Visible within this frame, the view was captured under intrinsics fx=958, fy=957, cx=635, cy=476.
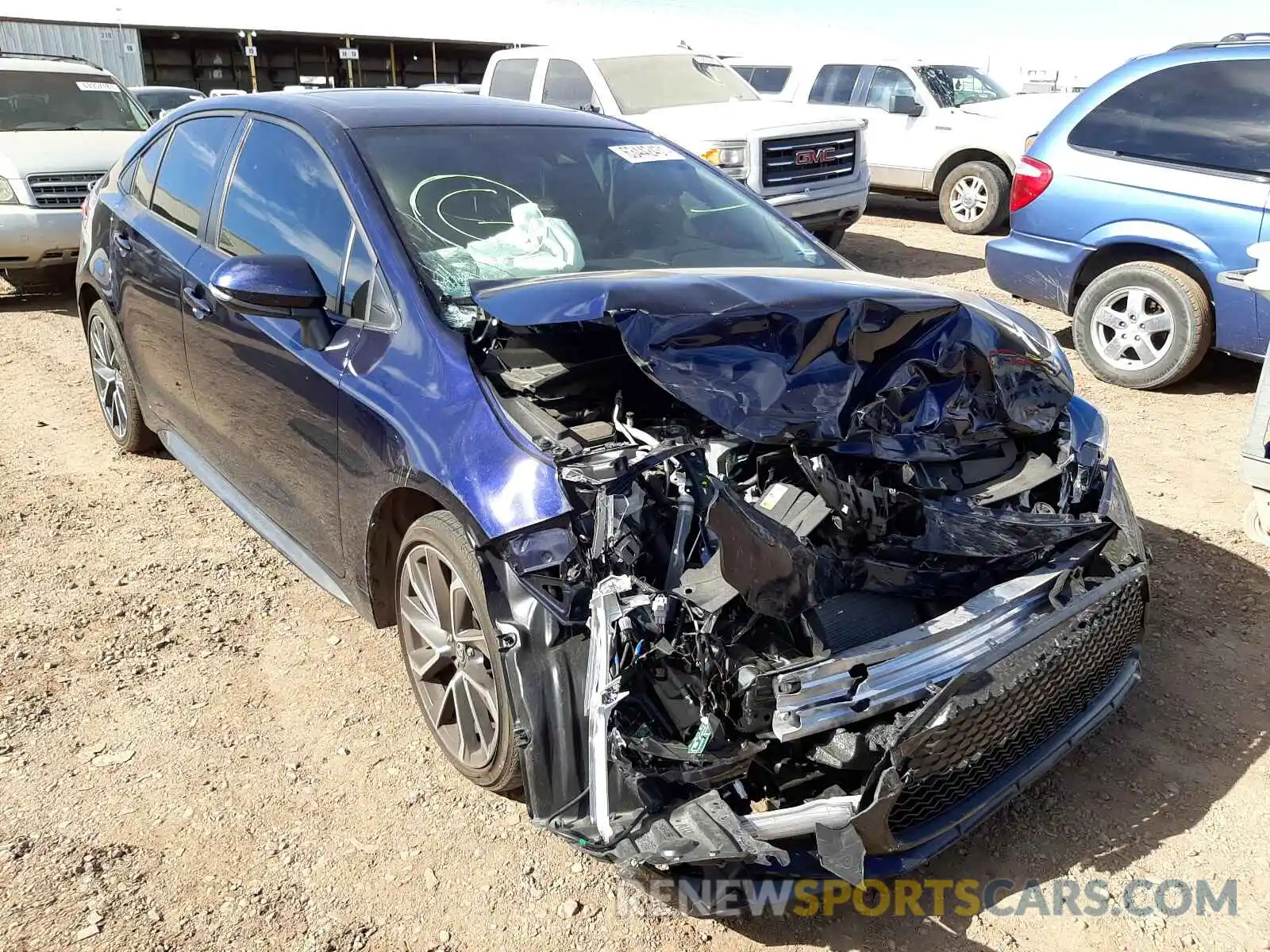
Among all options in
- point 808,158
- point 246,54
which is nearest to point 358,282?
point 808,158

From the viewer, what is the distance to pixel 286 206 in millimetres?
3279

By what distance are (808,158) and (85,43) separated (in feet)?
88.0

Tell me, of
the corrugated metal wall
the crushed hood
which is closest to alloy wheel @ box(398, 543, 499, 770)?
the crushed hood

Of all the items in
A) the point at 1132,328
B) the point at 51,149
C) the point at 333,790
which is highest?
the point at 51,149

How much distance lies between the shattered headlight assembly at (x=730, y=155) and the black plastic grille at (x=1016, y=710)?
6.50 m

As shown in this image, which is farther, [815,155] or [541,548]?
[815,155]

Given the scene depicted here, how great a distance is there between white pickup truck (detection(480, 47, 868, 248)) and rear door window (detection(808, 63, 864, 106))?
2387 mm

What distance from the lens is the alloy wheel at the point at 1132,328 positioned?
5.85 meters

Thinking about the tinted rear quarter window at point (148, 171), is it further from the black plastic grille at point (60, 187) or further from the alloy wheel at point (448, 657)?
the black plastic grille at point (60, 187)

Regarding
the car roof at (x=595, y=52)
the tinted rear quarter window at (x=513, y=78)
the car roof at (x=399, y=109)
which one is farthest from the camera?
the tinted rear quarter window at (x=513, y=78)

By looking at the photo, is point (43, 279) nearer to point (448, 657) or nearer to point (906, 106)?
point (448, 657)

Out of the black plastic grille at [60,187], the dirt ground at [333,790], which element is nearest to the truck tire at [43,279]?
the black plastic grille at [60,187]

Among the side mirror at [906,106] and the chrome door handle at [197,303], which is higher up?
the side mirror at [906,106]

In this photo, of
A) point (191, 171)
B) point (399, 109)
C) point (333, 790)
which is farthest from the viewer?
point (191, 171)
